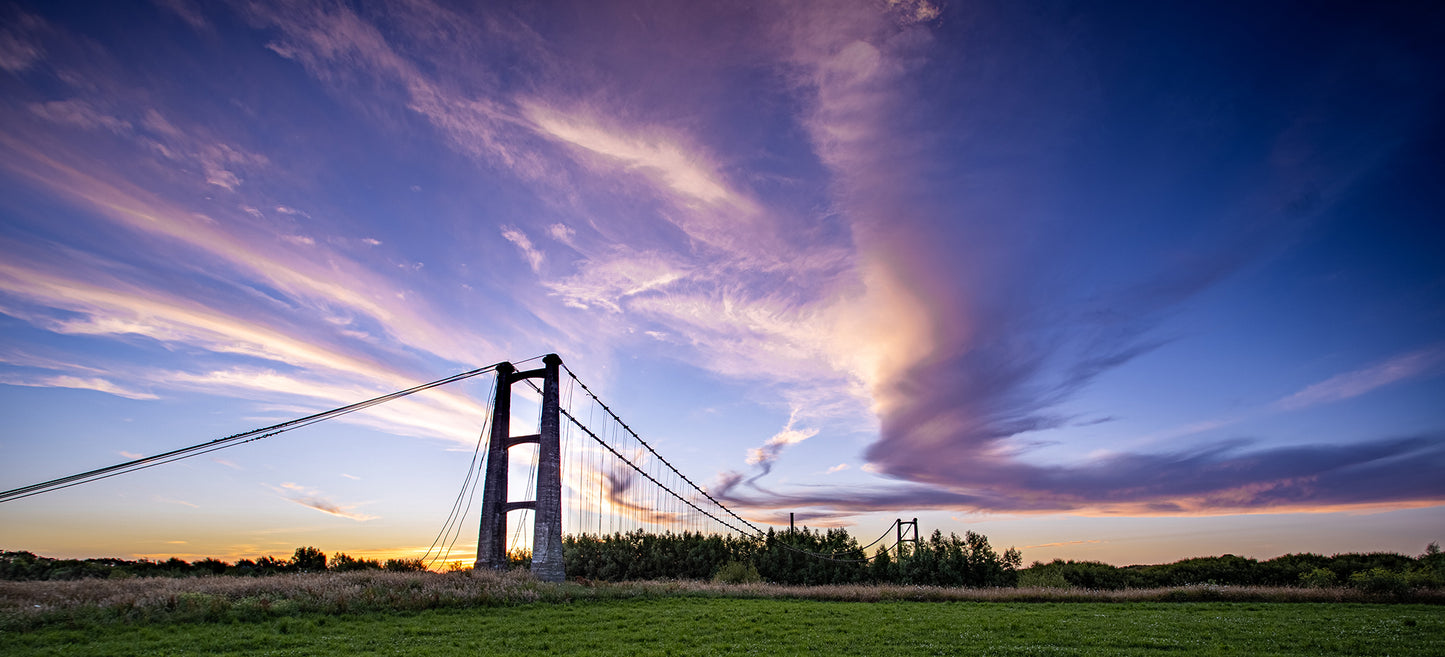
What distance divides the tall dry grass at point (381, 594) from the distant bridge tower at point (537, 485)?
5.24 ft

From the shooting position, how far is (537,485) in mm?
34594

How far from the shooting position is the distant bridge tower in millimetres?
33406

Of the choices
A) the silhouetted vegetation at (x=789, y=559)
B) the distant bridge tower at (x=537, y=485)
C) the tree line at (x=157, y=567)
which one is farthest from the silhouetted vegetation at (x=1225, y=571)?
the tree line at (x=157, y=567)

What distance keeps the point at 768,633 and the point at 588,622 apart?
6.92 m

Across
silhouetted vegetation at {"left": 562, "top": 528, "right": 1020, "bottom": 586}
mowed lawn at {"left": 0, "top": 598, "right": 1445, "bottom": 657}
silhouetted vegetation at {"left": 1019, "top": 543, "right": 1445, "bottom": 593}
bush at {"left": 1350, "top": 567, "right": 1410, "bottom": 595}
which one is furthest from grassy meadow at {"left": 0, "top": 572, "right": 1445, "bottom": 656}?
silhouetted vegetation at {"left": 1019, "top": 543, "right": 1445, "bottom": 593}

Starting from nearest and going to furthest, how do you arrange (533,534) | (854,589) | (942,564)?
(533,534) → (854,589) → (942,564)

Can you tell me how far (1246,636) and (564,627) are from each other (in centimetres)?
2212

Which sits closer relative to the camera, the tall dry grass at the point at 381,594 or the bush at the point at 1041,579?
the tall dry grass at the point at 381,594

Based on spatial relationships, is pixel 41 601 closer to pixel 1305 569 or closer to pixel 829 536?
pixel 829 536

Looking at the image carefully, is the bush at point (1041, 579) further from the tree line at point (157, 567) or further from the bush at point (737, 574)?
the tree line at point (157, 567)

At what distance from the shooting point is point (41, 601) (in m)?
19.3

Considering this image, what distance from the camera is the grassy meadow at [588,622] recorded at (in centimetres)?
1703

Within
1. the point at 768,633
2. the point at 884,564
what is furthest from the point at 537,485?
the point at 884,564

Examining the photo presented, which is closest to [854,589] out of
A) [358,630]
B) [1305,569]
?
[358,630]
